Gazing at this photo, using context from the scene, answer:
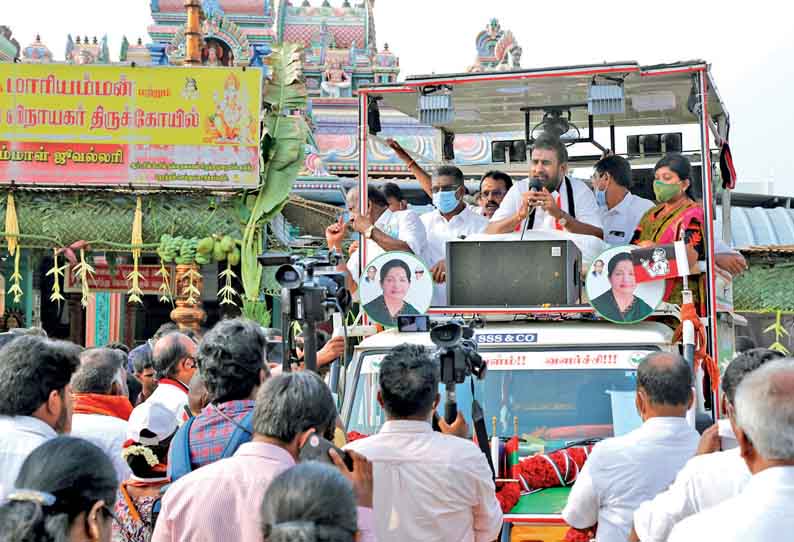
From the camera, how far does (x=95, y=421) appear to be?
4.68 metres

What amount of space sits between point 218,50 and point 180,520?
25.0 m

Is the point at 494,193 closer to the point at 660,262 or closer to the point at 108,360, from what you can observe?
the point at 660,262

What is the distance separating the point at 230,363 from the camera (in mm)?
3812

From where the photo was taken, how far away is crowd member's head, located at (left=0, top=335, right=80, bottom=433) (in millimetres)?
3672

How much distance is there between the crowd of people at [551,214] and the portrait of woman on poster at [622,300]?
31 cm

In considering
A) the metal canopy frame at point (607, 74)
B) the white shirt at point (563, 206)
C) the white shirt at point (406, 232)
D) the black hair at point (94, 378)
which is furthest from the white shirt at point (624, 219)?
the black hair at point (94, 378)

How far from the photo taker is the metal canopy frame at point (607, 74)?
21.6 feet

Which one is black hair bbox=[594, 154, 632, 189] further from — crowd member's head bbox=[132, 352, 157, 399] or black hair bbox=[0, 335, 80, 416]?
black hair bbox=[0, 335, 80, 416]

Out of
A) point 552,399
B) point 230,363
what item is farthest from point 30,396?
point 552,399

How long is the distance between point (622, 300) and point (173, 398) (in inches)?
103

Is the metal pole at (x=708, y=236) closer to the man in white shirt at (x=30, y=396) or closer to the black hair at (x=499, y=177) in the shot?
the black hair at (x=499, y=177)

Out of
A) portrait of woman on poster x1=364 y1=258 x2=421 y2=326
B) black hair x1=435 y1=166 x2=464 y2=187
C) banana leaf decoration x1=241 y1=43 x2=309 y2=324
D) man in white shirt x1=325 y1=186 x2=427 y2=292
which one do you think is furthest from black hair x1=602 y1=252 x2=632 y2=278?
banana leaf decoration x1=241 y1=43 x2=309 y2=324

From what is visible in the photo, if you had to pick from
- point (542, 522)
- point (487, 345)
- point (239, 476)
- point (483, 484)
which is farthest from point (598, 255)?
point (239, 476)

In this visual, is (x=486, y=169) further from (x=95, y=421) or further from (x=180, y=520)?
(x=180, y=520)
